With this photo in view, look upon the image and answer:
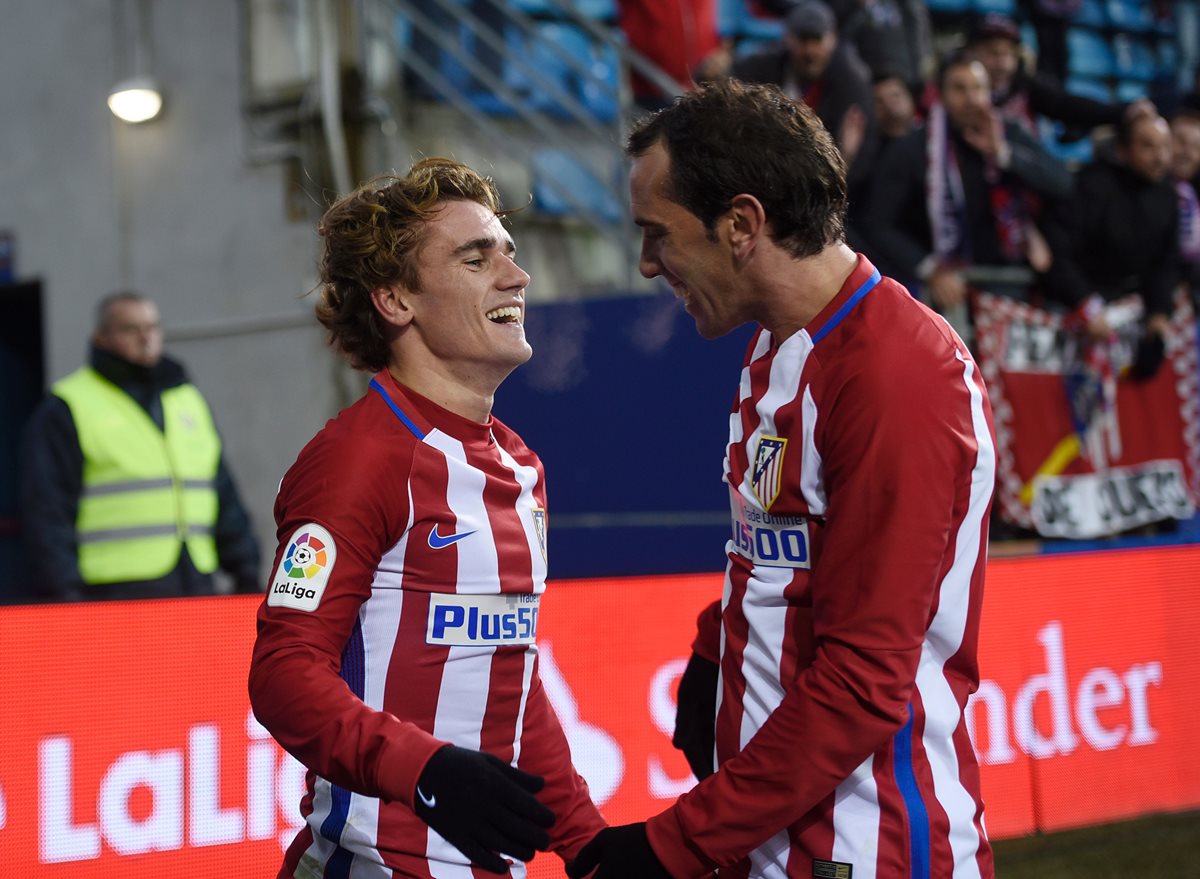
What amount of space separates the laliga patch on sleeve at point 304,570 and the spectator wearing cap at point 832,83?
18.3ft

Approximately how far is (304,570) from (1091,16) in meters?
13.5

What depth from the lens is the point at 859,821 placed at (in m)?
2.24

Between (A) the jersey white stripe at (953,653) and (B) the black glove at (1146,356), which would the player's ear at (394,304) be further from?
(B) the black glove at (1146,356)

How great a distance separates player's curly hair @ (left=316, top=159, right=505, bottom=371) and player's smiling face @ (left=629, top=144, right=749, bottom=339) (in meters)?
0.50

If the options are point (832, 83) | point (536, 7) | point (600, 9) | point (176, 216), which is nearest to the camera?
point (832, 83)

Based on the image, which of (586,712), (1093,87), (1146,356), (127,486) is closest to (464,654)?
(586,712)

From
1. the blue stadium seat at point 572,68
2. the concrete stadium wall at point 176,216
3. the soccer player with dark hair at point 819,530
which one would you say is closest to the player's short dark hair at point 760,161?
the soccer player with dark hair at point 819,530

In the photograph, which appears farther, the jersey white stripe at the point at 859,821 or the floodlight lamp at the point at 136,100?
the floodlight lamp at the point at 136,100

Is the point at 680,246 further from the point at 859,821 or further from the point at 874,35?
the point at 874,35

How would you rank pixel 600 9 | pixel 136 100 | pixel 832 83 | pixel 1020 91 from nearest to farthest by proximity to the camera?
1. pixel 832 83
2. pixel 1020 91
3. pixel 136 100
4. pixel 600 9

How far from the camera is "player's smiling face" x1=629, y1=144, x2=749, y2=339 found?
7.67ft

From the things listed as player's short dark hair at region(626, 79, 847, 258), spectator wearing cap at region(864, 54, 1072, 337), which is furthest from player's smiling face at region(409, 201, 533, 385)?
spectator wearing cap at region(864, 54, 1072, 337)

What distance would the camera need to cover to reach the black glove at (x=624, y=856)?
2.17 meters

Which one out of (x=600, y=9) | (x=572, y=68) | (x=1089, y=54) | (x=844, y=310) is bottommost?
(x=844, y=310)
